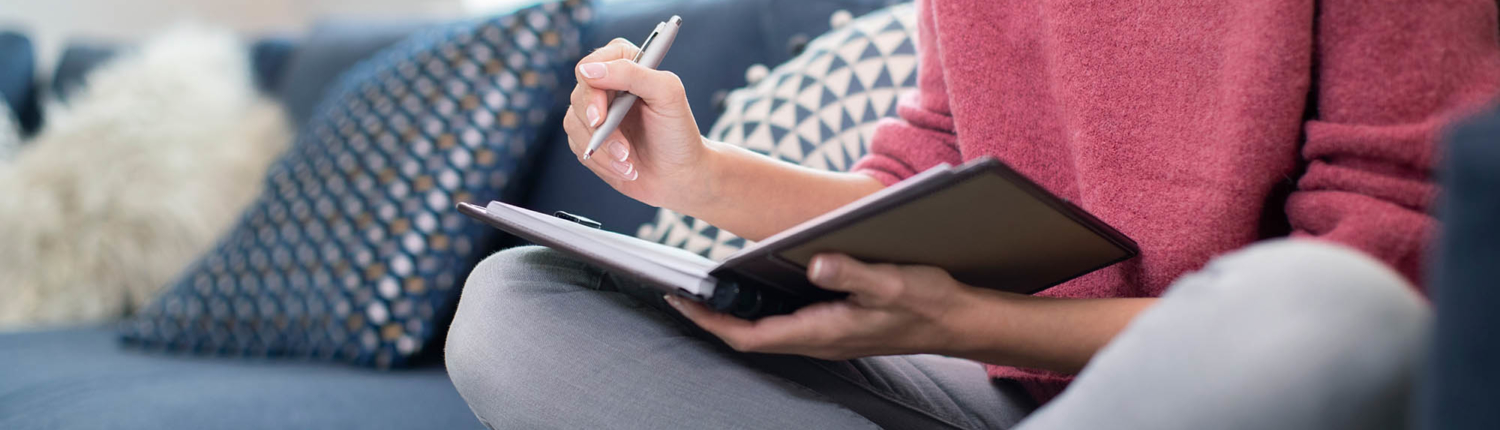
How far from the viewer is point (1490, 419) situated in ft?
0.79

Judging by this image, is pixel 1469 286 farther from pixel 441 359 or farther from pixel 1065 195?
pixel 441 359

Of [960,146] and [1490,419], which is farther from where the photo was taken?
[960,146]

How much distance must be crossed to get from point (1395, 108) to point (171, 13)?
2864 millimetres

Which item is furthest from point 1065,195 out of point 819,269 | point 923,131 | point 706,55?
point 706,55

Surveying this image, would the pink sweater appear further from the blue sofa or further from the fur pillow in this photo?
the fur pillow

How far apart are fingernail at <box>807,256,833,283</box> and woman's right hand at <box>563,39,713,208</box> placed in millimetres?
201

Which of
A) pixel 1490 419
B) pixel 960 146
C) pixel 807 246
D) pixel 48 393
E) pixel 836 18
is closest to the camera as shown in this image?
pixel 1490 419

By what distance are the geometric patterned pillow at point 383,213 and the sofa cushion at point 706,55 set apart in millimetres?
83

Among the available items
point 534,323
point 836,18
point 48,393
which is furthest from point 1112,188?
point 48,393

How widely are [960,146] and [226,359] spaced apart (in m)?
0.88

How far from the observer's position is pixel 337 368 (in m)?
1.07

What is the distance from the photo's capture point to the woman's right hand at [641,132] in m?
0.60

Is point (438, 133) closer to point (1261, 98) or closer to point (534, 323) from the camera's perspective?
point (534, 323)

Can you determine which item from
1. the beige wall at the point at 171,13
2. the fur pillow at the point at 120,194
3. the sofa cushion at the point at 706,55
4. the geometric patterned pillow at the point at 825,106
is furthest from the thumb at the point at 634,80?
the beige wall at the point at 171,13
